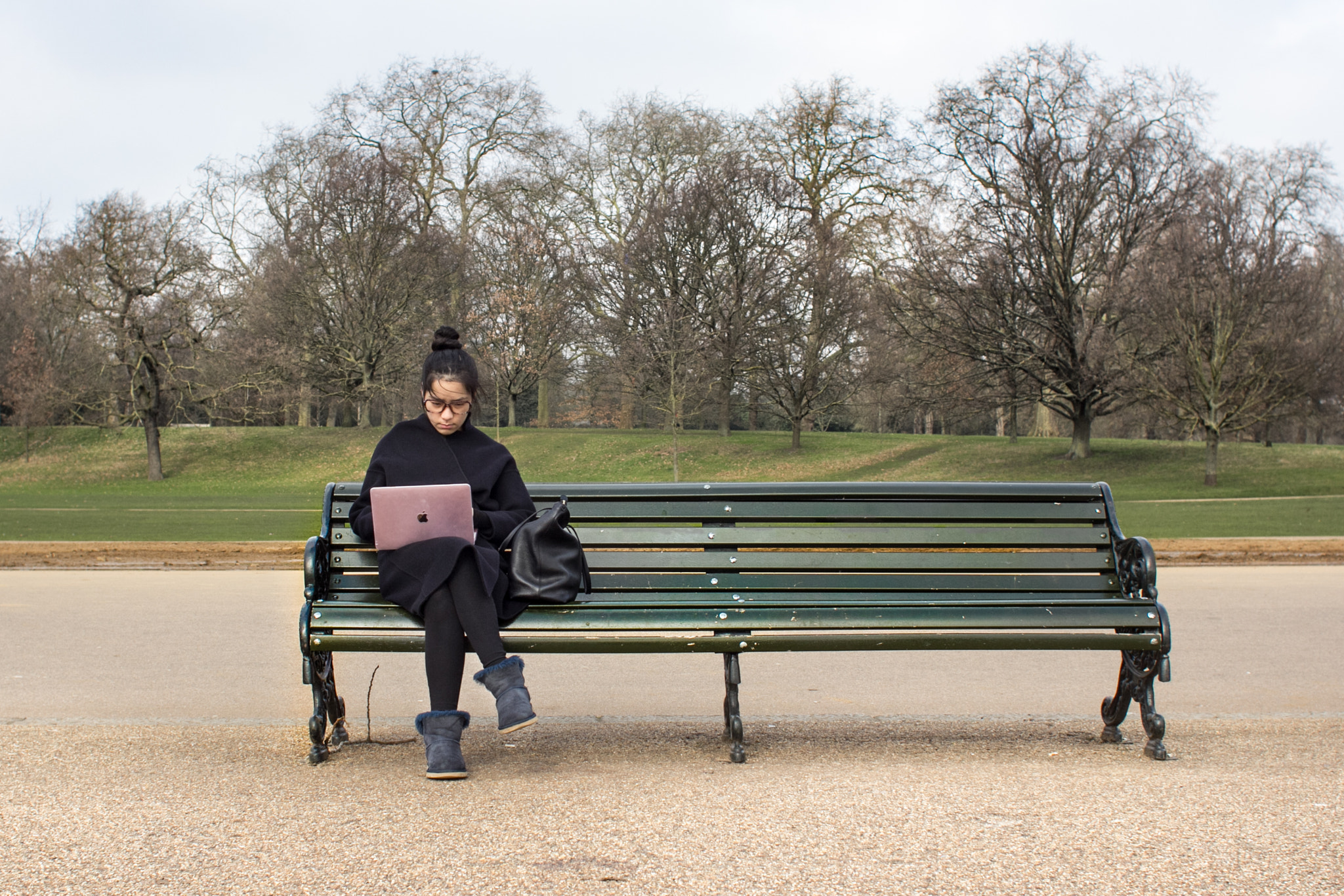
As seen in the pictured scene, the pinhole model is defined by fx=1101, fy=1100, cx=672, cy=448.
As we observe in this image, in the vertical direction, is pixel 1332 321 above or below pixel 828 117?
below

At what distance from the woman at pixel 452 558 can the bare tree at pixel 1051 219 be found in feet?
91.9

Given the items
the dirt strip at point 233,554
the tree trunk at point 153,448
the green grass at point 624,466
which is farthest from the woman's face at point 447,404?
the tree trunk at point 153,448

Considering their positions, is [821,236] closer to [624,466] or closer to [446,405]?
[624,466]

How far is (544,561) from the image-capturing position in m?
3.85

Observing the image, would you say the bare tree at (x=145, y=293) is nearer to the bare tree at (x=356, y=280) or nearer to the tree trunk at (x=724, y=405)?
the bare tree at (x=356, y=280)

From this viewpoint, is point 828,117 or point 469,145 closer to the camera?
point 828,117

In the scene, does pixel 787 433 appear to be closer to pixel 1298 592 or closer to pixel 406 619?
pixel 1298 592

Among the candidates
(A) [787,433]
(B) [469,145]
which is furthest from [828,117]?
(B) [469,145]

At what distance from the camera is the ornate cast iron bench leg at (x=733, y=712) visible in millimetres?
3801

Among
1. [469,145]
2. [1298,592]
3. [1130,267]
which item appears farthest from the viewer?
[469,145]

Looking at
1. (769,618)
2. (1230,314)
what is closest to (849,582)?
(769,618)

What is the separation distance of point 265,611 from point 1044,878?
5.98 m

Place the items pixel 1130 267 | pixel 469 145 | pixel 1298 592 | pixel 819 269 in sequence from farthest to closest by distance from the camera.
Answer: pixel 469 145, pixel 819 269, pixel 1130 267, pixel 1298 592

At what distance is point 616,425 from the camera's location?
49438mm
